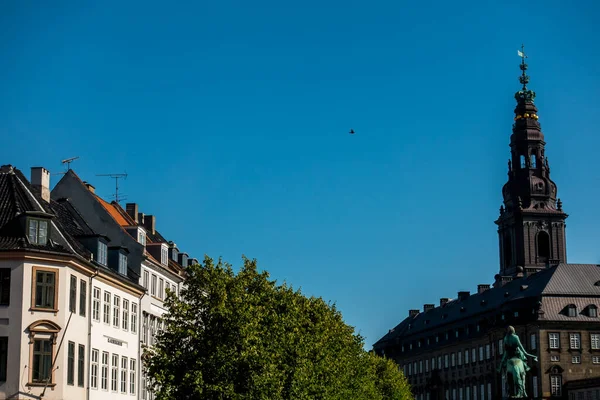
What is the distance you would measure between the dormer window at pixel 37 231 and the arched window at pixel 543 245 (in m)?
137

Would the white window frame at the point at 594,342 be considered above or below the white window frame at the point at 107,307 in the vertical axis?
above

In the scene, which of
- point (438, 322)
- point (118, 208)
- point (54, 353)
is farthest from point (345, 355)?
point (438, 322)

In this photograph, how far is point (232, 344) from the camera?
63938 mm

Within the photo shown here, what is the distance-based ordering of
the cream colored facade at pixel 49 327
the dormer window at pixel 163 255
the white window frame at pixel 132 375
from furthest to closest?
the dormer window at pixel 163 255 < the white window frame at pixel 132 375 < the cream colored facade at pixel 49 327

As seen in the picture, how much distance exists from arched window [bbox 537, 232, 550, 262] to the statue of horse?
124835mm

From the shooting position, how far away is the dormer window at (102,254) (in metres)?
69.9

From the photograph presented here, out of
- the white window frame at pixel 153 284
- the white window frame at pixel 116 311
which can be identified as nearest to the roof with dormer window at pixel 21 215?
A: the white window frame at pixel 116 311

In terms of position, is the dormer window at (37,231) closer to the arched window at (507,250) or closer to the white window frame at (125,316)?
the white window frame at (125,316)

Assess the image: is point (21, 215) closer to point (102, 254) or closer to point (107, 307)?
point (102, 254)

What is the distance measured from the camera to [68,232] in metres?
69.4

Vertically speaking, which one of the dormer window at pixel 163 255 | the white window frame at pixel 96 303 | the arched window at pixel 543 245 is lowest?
the white window frame at pixel 96 303

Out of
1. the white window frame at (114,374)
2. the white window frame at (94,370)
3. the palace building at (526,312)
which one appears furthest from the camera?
the palace building at (526,312)

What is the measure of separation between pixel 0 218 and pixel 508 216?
140807mm

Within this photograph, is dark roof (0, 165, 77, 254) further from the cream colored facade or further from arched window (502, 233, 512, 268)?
arched window (502, 233, 512, 268)
